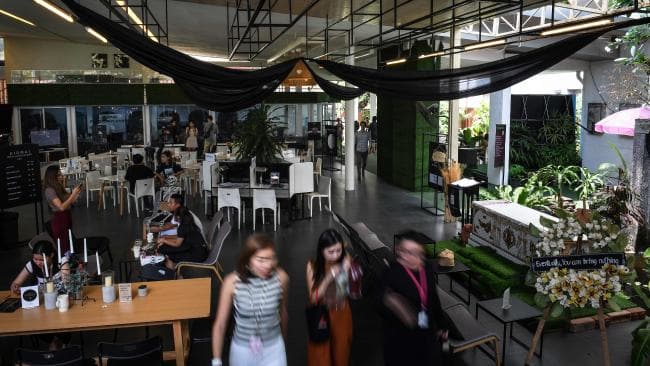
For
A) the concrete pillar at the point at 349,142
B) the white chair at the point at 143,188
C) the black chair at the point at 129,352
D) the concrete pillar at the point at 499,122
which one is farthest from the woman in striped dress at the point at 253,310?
the concrete pillar at the point at 499,122

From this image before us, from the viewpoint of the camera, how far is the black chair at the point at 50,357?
371 cm

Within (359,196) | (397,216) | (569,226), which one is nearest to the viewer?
(569,226)

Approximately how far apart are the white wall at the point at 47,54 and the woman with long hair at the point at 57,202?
14204 mm

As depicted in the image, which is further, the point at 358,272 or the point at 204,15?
the point at 204,15

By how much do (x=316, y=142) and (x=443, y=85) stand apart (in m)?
17.6

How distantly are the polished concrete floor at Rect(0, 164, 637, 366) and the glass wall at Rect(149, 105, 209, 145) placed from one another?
25.0 ft

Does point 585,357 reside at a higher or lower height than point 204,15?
lower

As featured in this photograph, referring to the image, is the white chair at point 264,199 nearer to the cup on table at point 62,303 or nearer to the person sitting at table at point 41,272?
the person sitting at table at point 41,272

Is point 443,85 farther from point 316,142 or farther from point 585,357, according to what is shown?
point 316,142

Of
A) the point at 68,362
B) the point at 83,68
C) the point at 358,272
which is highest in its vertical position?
the point at 83,68

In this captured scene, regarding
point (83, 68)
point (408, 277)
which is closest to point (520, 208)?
point (408, 277)

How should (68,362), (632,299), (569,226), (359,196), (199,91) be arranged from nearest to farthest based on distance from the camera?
(68,362) < (569,226) < (199,91) < (632,299) < (359,196)

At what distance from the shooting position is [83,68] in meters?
19.7

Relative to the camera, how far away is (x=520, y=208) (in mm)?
7914
